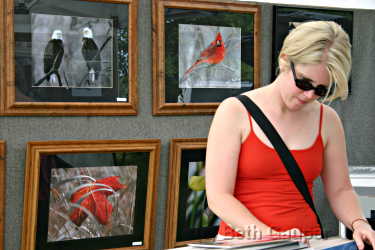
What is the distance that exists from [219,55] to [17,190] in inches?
45.1

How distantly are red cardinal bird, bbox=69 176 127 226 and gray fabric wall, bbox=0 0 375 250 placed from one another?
8.3 inches

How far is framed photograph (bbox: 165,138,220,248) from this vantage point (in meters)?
2.67

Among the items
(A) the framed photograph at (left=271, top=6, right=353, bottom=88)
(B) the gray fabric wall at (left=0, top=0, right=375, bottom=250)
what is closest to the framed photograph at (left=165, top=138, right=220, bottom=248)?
(B) the gray fabric wall at (left=0, top=0, right=375, bottom=250)

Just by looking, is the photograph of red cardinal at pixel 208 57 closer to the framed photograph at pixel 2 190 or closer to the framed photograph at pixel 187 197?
the framed photograph at pixel 187 197

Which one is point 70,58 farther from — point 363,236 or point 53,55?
point 363,236

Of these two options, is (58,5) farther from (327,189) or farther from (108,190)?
(327,189)

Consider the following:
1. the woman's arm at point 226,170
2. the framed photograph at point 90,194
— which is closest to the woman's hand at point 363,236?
the woman's arm at point 226,170

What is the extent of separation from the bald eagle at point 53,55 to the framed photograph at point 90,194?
302 mm

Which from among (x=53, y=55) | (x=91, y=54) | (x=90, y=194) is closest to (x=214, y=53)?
(x=91, y=54)

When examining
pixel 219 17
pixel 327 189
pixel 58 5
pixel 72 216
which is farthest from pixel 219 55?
pixel 327 189

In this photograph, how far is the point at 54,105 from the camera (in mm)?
2355

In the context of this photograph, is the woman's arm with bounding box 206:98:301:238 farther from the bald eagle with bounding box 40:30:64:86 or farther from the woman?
the bald eagle with bounding box 40:30:64:86

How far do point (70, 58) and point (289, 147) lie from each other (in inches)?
47.8

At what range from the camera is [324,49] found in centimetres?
132
